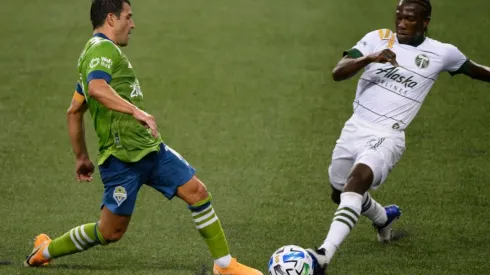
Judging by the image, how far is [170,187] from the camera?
7.67 metres

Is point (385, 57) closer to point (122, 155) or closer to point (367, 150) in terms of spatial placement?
point (367, 150)

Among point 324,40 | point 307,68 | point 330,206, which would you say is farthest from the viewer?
point 324,40

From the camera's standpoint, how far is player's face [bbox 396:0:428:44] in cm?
834

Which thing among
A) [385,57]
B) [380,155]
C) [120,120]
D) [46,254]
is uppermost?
[385,57]

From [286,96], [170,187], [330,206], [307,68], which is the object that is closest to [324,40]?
[307,68]

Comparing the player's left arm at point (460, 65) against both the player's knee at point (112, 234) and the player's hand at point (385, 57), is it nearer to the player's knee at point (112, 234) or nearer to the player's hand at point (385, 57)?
the player's hand at point (385, 57)

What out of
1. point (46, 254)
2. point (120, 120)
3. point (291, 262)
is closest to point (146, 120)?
point (120, 120)

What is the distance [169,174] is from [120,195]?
38 cm

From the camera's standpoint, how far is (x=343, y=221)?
299 inches

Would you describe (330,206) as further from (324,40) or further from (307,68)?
(324,40)

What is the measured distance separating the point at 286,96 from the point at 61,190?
4354mm

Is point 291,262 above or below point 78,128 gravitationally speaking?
below

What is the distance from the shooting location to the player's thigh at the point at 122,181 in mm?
7602

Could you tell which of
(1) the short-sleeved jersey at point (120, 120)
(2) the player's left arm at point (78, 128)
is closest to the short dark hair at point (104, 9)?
(1) the short-sleeved jersey at point (120, 120)
